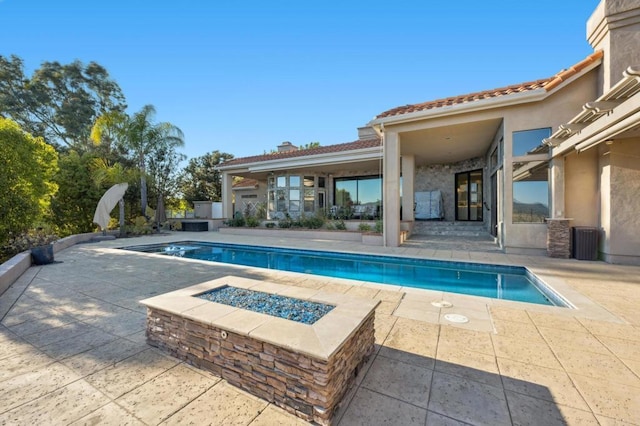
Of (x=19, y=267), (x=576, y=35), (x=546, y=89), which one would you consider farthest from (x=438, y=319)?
(x=576, y=35)

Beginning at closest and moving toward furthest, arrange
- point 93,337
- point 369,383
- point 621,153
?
point 369,383 < point 93,337 < point 621,153

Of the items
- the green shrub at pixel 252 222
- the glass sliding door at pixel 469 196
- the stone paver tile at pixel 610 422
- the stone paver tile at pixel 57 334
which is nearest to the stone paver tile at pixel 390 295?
the stone paver tile at pixel 610 422

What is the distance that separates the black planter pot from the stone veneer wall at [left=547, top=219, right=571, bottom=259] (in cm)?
1395

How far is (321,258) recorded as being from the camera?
31.0ft

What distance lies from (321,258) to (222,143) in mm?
22598

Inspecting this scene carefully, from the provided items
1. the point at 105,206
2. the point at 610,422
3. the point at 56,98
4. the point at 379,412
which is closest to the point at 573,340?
the point at 610,422

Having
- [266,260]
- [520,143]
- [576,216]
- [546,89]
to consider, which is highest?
[546,89]

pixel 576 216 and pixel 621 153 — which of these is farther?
pixel 576 216

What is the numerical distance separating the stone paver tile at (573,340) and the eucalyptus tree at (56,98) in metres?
30.3

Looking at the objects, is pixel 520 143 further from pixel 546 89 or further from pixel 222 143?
pixel 222 143

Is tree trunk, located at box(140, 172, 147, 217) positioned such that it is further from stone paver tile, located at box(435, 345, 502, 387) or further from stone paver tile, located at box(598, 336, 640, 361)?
stone paver tile, located at box(598, 336, 640, 361)

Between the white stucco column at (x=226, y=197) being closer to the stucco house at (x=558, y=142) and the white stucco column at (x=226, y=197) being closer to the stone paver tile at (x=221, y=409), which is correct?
the stucco house at (x=558, y=142)

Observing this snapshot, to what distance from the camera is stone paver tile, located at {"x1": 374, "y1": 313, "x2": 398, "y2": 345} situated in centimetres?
322

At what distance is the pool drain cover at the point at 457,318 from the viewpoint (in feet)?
12.1
